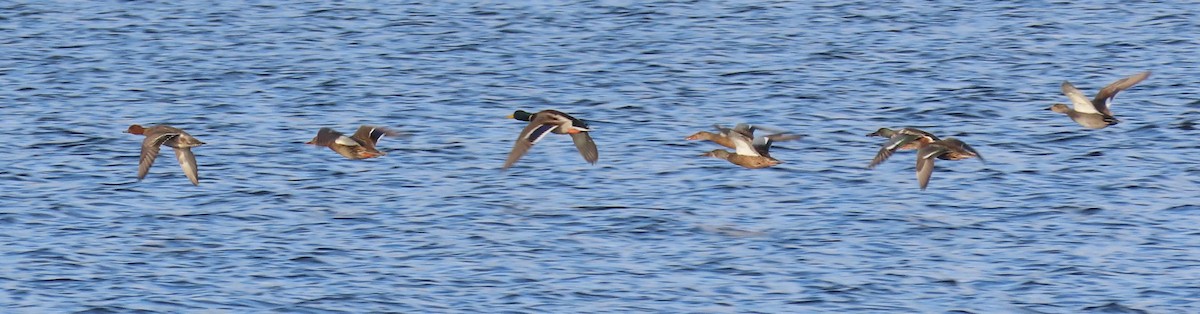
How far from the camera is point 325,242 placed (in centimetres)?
1805

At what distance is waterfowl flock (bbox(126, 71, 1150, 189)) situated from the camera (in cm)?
1638

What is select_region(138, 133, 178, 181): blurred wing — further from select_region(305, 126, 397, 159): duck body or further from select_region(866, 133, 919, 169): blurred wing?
select_region(866, 133, 919, 169): blurred wing

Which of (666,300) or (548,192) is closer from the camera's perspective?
(666,300)

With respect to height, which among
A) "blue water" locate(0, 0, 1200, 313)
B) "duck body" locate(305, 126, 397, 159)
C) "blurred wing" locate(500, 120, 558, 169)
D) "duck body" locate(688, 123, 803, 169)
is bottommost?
"blue water" locate(0, 0, 1200, 313)

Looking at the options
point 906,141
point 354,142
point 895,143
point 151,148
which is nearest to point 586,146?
point 354,142

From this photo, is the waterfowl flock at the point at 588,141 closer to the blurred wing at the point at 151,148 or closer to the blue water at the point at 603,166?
the blurred wing at the point at 151,148

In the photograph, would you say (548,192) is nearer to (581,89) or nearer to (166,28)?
(581,89)

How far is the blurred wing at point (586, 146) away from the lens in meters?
16.5

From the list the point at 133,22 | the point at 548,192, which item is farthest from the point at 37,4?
the point at 548,192

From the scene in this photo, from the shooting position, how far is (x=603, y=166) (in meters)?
21.4

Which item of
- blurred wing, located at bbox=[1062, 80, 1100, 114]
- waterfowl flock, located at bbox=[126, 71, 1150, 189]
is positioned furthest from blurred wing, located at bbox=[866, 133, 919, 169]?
blurred wing, located at bbox=[1062, 80, 1100, 114]

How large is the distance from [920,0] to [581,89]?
9.79 meters

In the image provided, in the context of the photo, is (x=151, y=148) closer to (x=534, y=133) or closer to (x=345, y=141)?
(x=345, y=141)

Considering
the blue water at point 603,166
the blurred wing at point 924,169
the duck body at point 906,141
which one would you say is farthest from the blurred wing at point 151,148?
the blurred wing at point 924,169
